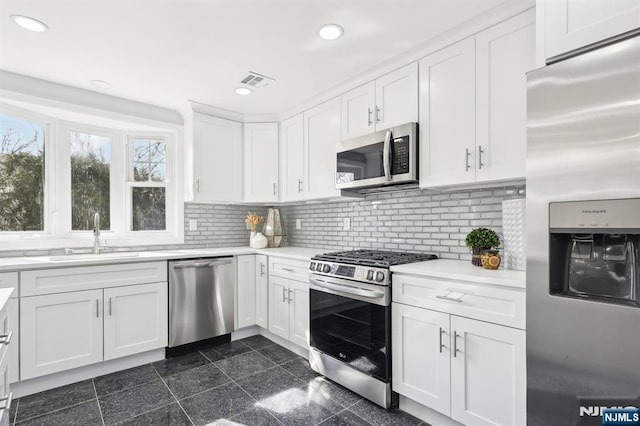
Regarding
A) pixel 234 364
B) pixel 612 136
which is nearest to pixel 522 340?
pixel 612 136

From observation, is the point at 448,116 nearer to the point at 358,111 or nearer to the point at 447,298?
the point at 358,111

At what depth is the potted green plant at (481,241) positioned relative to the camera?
1.99 metres

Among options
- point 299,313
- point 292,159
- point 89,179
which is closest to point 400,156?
point 292,159

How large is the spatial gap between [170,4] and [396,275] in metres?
2.07

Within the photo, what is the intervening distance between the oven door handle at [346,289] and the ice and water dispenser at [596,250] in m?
1.00

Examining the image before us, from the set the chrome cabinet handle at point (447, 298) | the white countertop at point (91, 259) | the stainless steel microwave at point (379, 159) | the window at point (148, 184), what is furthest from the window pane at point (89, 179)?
the chrome cabinet handle at point (447, 298)

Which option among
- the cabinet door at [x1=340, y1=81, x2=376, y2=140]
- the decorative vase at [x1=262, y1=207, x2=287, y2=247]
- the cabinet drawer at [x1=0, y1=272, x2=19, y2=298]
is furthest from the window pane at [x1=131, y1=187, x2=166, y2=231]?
the cabinet door at [x1=340, y1=81, x2=376, y2=140]

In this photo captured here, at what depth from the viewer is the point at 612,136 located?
1.18 m

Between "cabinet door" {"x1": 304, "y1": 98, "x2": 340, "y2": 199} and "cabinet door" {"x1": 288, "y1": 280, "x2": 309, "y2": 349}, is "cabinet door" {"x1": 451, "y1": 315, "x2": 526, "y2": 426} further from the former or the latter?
"cabinet door" {"x1": 304, "y1": 98, "x2": 340, "y2": 199}

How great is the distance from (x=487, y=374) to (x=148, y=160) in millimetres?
3649

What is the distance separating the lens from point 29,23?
199cm

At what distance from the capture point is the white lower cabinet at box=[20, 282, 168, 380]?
7.54 ft

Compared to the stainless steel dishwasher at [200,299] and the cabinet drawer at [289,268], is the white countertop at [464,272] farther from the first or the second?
the stainless steel dishwasher at [200,299]

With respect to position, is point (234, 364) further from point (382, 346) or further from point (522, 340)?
point (522, 340)
